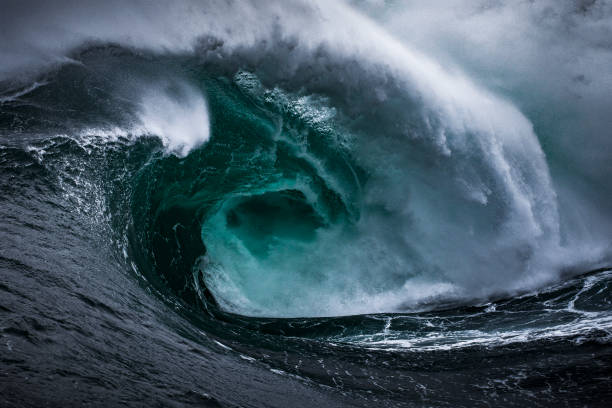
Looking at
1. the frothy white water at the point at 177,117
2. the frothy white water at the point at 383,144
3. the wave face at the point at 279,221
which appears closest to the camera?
the wave face at the point at 279,221

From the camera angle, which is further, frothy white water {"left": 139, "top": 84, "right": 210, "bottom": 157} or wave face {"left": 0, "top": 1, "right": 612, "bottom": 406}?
frothy white water {"left": 139, "top": 84, "right": 210, "bottom": 157}

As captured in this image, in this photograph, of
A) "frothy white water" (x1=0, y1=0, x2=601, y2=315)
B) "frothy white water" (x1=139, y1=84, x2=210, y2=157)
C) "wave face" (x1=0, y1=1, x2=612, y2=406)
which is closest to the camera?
"wave face" (x1=0, y1=1, x2=612, y2=406)

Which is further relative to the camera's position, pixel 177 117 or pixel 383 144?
pixel 383 144

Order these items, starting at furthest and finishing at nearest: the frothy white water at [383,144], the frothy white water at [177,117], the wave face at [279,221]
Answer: the frothy white water at [383,144], the frothy white water at [177,117], the wave face at [279,221]

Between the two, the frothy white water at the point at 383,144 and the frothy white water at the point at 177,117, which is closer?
the frothy white water at the point at 177,117

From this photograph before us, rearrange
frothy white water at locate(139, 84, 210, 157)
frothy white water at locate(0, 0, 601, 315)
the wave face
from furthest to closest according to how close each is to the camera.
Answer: frothy white water at locate(0, 0, 601, 315), frothy white water at locate(139, 84, 210, 157), the wave face

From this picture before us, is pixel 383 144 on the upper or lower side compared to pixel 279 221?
upper

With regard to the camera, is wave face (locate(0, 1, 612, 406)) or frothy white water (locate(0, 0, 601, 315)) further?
frothy white water (locate(0, 0, 601, 315))

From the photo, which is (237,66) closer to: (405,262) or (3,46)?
(3,46)
